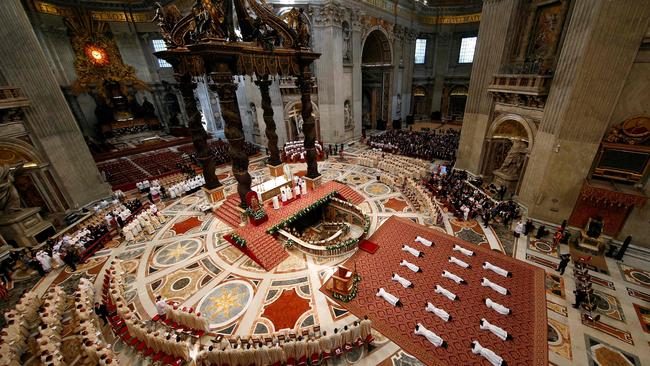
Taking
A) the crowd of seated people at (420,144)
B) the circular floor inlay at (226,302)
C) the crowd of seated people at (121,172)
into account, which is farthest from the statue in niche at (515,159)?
the crowd of seated people at (121,172)

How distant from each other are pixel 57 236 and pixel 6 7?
1084cm

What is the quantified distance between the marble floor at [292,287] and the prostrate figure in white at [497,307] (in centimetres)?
111

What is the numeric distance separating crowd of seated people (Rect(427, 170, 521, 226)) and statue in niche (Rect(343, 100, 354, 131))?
438 inches

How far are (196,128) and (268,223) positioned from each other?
18.7 feet

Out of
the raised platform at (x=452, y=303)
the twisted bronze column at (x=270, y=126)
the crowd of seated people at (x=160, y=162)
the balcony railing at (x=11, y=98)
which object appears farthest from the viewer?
the crowd of seated people at (x=160, y=162)

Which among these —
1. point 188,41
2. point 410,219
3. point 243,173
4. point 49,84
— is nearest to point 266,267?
point 243,173

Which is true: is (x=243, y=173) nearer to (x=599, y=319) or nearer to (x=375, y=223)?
(x=375, y=223)

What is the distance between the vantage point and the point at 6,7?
11.4 metres

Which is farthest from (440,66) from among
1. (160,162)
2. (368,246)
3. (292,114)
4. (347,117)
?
(160,162)

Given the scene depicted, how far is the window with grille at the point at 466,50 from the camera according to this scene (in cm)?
2927

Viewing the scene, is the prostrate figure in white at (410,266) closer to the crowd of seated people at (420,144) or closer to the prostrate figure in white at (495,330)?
the prostrate figure in white at (495,330)

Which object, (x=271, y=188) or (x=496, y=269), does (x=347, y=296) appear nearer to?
(x=496, y=269)

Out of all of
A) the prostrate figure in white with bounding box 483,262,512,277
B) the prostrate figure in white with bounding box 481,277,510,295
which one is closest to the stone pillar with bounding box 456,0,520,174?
the prostrate figure in white with bounding box 483,262,512,277

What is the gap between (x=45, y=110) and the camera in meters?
12.9
